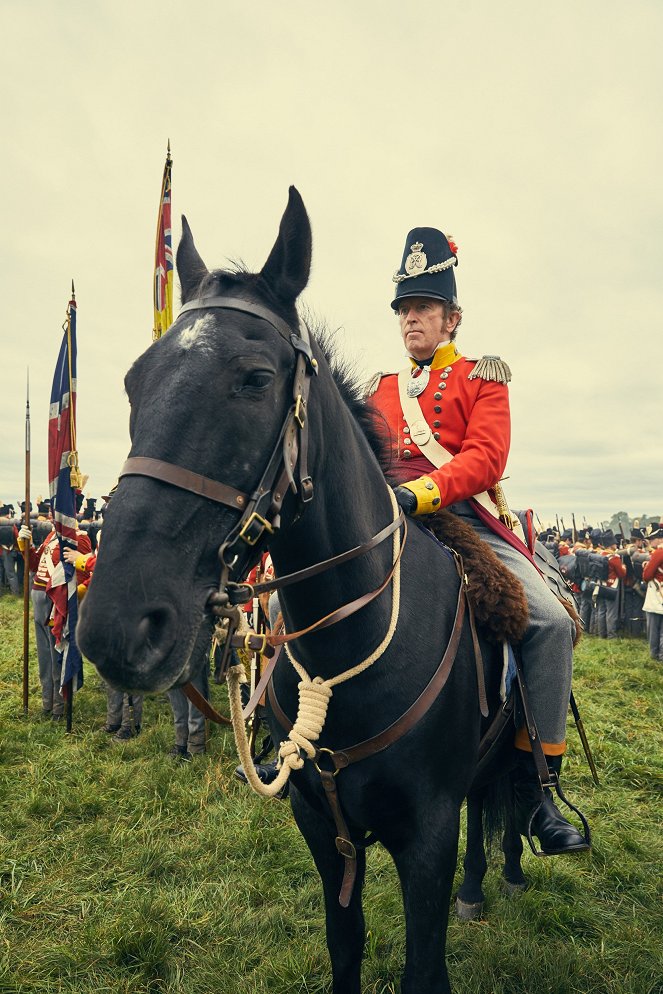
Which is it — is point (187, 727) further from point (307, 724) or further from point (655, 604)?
point (655, 604)

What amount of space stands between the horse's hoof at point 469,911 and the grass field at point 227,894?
11cm

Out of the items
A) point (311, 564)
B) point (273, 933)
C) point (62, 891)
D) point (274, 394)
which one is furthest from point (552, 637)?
point (62, 891)

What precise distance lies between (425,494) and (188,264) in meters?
1.52

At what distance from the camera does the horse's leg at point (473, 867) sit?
4578 millimetres

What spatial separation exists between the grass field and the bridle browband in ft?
10.3

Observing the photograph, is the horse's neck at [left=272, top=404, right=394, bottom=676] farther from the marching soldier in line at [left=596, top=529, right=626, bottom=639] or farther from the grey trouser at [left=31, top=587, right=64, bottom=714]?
the marching soldier in line at [left=596, top=529, right=626, bottom=639]

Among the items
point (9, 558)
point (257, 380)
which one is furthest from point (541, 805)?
point (9, 558)

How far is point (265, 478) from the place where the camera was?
2.03 m

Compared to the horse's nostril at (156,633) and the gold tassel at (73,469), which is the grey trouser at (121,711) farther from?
the horse's nostril at (156,633)

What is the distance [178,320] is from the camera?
7.30 feet

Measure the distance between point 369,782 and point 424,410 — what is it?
2.15 meters

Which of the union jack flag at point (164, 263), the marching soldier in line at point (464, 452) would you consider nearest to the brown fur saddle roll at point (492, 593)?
the marching soldier in line at point (464, 452)

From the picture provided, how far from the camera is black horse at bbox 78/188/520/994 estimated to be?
1764mm

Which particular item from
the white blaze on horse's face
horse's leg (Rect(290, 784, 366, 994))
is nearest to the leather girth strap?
horse's leg (Rect(290, 784, 366, 994))
